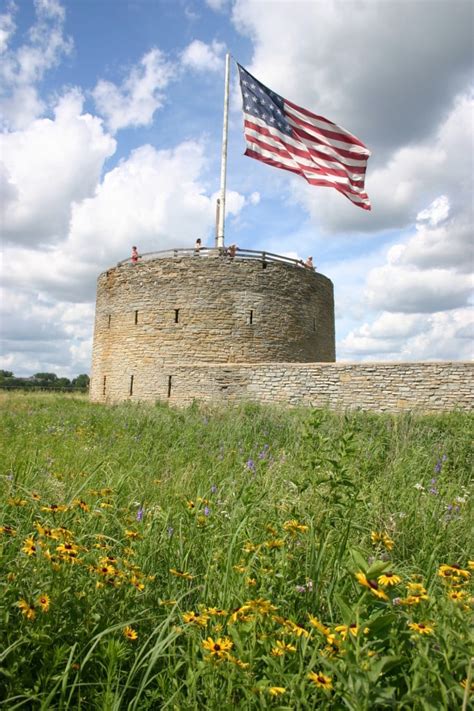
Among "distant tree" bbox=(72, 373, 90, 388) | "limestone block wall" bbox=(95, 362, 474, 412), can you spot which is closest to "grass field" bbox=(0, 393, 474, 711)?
"limestone block wall" bbox=(95, 362, 474, 412)

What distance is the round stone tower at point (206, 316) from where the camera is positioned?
18562 millimetres

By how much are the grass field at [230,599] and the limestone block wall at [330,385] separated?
7996 mm

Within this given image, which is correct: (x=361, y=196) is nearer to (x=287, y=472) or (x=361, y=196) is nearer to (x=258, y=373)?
(x=258, y=373)

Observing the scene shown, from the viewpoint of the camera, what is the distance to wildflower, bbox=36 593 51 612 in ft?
5.90

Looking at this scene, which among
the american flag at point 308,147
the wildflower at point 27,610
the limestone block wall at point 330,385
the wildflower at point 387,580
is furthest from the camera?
the american flag at point 308,147

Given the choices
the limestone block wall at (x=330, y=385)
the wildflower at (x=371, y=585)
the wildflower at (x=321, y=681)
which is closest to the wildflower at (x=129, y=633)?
the wildflower at (x=321, y=681)

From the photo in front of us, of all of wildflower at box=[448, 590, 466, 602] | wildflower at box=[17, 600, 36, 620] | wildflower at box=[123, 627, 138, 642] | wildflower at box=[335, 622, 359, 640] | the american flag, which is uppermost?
the american flag

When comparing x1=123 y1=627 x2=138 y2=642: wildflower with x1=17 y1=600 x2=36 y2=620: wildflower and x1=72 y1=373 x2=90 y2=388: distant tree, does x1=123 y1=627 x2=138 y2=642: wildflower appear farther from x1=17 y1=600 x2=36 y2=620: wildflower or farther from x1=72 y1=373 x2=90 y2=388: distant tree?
x1=72 y1=373 x2=90 y2=388: distant tree

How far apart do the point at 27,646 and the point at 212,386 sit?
14795 mm

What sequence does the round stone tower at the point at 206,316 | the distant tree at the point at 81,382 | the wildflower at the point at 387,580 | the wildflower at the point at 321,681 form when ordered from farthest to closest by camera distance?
the distant tree at the point at 81,382
the round stone tower at the point at 206,316
the wildflower at the point at 387,580
the wildflower at the point at 321,681

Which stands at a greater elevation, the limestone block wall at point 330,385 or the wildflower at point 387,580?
the limestone block wall at point 330,385

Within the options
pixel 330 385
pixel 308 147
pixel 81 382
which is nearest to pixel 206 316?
pixel 330 385

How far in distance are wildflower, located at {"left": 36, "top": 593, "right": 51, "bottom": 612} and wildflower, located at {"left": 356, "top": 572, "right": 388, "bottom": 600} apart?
115cm

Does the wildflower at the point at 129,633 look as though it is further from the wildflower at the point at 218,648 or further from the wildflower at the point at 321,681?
the wildflower at the point at 321,681
